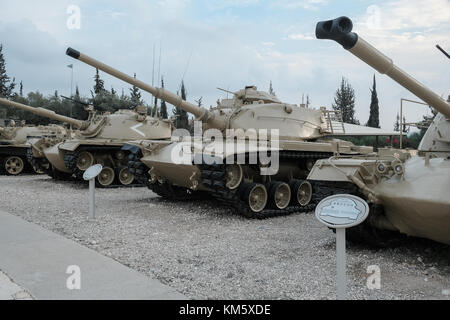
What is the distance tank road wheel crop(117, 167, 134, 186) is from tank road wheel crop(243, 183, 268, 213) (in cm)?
684

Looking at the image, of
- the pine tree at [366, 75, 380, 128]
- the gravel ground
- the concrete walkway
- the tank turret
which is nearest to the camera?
the concrete walkway

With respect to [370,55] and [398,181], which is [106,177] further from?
[370,55]

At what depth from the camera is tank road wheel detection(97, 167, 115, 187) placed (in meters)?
14.3

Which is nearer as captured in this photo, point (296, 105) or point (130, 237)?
point (130, 237)

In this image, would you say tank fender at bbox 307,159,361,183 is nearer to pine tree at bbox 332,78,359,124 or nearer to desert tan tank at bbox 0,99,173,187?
desert tan tank at bbox 0,99,173,187

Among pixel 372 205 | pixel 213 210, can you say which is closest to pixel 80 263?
pixel 372 205

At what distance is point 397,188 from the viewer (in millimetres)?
5402

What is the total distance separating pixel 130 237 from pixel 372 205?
3.63 m

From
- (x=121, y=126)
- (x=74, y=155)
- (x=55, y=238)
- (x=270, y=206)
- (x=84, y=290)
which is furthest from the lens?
(x=121, y=126)

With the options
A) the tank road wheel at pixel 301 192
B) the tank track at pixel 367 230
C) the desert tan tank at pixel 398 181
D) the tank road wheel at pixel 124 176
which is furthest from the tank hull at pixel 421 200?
the tank road wheel at pixel 124 176

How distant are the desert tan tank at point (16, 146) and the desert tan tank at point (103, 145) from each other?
2025 mm

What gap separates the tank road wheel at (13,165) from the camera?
62.6 ft

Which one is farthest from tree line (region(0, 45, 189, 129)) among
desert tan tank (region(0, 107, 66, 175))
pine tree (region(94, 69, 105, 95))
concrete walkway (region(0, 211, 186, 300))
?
concrete walkway (region(0, 211, 186, 300))
